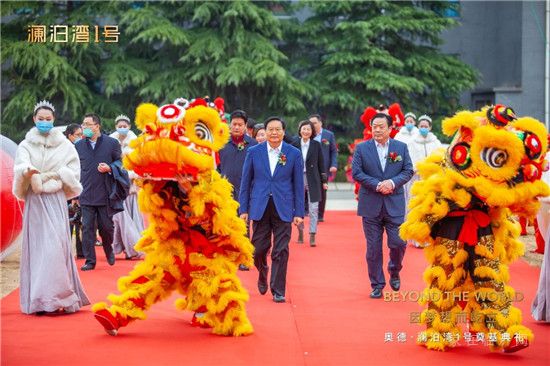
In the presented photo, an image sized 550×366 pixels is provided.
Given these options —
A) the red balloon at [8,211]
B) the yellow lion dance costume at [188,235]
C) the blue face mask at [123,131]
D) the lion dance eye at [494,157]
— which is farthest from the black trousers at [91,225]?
the lion dance eye at [494,157]

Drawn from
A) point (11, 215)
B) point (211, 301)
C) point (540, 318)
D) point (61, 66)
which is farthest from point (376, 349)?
point (61, 66)

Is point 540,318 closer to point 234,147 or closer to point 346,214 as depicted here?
point 234,147

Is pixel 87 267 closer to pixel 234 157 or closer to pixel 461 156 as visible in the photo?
pixel 234 157

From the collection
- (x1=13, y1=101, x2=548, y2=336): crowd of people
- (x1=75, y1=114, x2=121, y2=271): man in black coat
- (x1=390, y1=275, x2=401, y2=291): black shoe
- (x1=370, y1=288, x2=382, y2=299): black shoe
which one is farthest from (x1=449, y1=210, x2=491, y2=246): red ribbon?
(x1=75, y1=114, x2=121, y2=271): man in black coat

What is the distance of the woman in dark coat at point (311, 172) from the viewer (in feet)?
46.8

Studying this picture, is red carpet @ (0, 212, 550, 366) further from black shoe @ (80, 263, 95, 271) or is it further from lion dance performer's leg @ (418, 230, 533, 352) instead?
black shoe @ (80, 263, 95, 271)

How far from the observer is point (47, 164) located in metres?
9.32

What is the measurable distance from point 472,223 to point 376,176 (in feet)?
8.86

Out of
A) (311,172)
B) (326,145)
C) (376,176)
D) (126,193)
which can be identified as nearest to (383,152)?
(376,176)

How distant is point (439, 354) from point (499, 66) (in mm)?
21926

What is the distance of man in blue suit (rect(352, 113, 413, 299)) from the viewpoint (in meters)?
10.2

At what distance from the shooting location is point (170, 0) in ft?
82.9

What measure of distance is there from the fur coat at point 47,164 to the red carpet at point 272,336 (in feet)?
4.11

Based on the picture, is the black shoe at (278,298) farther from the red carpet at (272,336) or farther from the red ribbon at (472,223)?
the red ribbon at (472,223)
